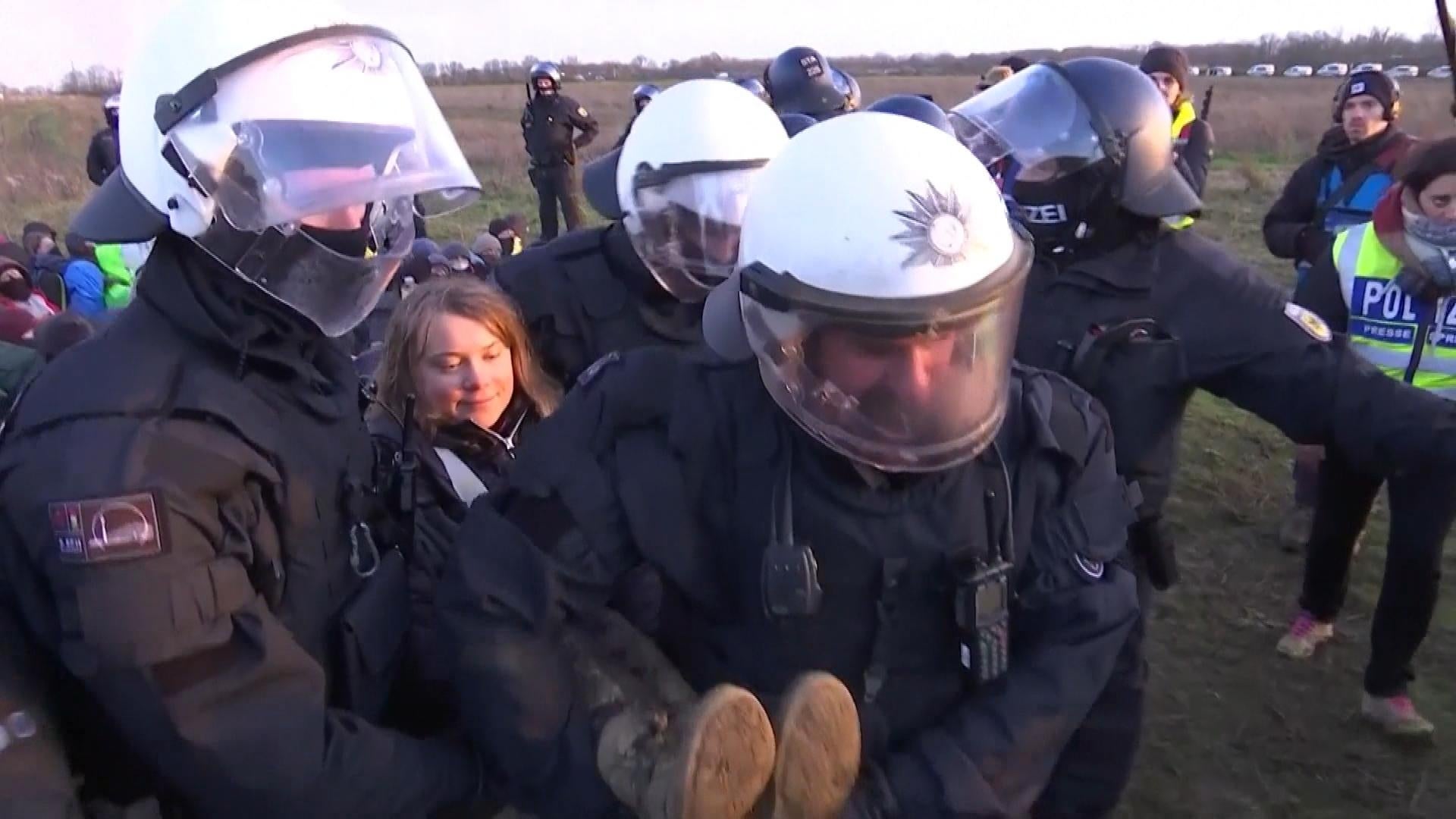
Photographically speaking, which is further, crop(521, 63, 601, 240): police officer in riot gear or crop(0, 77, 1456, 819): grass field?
crop(521, 63, 601, 240): police officer in riot gear

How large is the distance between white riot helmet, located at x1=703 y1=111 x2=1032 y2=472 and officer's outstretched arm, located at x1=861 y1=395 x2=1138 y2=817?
221 millimetres

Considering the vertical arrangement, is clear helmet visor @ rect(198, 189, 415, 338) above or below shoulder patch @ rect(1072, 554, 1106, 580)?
above

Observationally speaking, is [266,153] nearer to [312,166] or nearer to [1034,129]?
[312,166]

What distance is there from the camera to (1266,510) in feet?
18.5

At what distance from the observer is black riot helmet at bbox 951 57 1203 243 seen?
2.67 metres

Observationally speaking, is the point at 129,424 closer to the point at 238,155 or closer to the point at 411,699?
the point at 238,155

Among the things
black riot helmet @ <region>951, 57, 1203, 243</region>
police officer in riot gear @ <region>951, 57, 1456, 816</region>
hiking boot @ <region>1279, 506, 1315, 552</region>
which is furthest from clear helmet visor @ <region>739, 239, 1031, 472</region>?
hiking boot @ <region>1279, 506, 1315, 552</region>

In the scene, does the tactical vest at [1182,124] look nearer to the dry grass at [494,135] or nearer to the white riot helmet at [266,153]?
the white riot helmet at [266,153]

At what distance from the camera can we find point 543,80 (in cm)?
1171

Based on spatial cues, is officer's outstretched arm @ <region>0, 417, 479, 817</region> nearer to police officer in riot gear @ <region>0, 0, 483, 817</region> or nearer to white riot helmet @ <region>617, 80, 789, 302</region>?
police officer in riot gear @ <region>0, 0, 483, 817</region>

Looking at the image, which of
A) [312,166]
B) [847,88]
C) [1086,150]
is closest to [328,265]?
[312,166]

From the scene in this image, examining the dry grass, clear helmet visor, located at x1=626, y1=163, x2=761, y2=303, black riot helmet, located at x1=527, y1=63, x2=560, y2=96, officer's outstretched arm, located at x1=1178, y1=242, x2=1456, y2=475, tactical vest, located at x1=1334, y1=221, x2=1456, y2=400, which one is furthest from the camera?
the dry grass

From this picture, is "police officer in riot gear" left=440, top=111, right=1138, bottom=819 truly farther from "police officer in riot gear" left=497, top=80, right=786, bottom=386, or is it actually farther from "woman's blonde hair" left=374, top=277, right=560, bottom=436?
"police officer in riot gear" left=497, top=80, right=786, bottom=386

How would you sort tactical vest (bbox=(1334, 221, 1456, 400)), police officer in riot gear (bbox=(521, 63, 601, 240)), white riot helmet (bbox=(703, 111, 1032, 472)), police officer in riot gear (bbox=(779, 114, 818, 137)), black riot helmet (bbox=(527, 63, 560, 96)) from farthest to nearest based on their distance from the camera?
police officer in riot gear (bbox=(521, 63, 601, 240)), black riot helmet (bbox=(527, 63, 560, 96)), police officer in riot gear (bbox=(779, 114, 818, 137)), tactical vest (bbox=(1334, 221, 1456, 400)), white riot helmet (bbox=(703, 111, 1032, 472))
